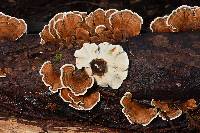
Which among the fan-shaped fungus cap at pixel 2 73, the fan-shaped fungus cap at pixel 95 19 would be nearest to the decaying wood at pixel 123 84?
the fan-shaped fungus cap at pixel 2 73

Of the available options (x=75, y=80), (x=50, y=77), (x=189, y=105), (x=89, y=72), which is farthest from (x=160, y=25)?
(x=50, y=77)

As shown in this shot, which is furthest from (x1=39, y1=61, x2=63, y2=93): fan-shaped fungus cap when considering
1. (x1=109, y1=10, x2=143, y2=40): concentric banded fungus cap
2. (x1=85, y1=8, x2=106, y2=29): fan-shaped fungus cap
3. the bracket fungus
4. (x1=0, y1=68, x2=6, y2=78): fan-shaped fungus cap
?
(x1=109, y1=10, x2=143, y2=40): concentric banded fungus cap

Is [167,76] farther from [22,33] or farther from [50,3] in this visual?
[50,3]

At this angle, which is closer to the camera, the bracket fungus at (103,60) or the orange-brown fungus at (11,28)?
the bracket fungus at (103,60)

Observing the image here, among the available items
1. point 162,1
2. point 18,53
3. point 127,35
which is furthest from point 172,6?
point 18,53

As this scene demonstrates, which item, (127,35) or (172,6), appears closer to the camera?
(127,35)

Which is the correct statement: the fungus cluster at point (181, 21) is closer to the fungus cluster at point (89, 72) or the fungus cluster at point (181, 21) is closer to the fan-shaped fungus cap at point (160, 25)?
the fan-shaped fungus cap at point (160, 25)

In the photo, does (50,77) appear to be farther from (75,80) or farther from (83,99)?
(83,99)
